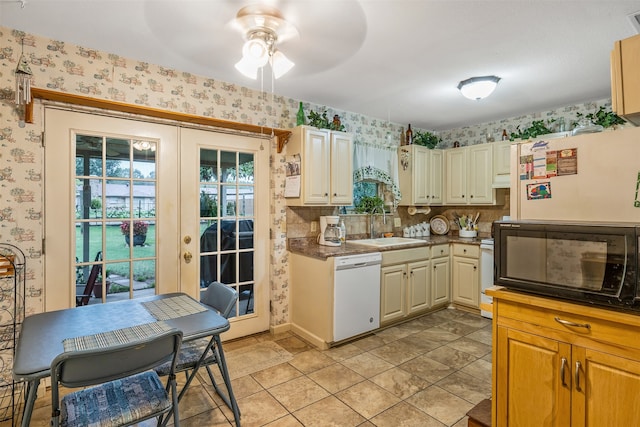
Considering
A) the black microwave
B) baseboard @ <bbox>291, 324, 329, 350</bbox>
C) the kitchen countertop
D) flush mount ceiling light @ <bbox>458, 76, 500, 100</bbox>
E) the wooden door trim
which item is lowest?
baseboard @ <bbox>291, 324, 329, 350</bbox>

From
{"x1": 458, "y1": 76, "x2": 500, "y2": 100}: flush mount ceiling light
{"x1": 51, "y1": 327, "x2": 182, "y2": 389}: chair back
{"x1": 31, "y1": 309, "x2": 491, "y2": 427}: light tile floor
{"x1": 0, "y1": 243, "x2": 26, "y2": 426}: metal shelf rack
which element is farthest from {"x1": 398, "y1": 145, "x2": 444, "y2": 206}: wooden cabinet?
{"x1": 0, "y1": 243, "x2": 26, "y2": 426}: metal shelf rack

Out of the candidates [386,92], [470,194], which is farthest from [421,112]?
[470,194]

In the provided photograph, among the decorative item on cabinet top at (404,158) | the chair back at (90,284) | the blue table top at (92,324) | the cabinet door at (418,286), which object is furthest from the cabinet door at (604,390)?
the decorative item on cabinet top at (404,158)

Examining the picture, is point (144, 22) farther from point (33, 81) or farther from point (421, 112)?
point (421, 112)

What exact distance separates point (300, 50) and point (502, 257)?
6.48 feet

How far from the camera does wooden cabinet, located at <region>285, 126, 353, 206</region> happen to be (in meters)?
3.31

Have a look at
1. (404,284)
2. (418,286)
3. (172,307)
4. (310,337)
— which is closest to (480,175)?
(418,286)

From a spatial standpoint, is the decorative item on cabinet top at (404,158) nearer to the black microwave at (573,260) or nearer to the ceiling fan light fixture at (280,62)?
the ceiling fan light fixture at (280,62)

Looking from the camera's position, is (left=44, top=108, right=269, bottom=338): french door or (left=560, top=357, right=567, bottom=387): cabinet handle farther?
(left=44, top=108, right=269, bottom=338): french door

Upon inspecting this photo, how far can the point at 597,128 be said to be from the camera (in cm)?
166

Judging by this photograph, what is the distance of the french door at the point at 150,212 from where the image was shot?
2395 millimetres

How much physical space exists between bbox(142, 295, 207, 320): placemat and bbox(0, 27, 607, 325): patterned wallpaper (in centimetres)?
102

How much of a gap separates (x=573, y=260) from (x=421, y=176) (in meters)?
3.23

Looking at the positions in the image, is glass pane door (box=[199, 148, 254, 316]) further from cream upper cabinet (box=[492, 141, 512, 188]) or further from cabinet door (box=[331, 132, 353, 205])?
cream upper cabinet (box=[492, 141, 512, 188])
